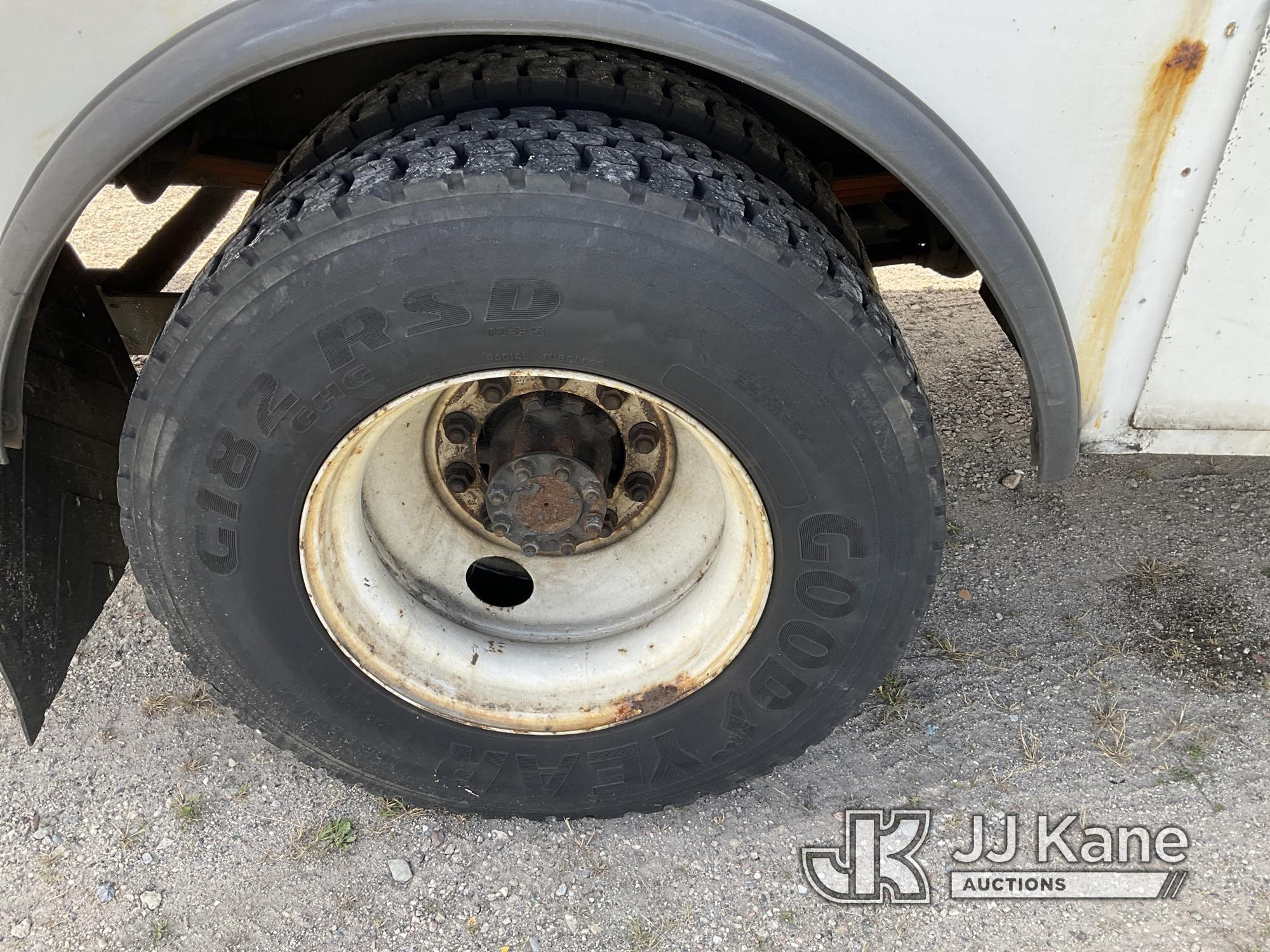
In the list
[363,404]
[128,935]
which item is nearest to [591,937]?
[128,935]

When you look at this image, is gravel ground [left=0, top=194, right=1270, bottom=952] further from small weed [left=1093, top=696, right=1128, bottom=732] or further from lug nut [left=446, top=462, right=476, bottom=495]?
lug nut [left=446, top=462, right=476, bottom=495]

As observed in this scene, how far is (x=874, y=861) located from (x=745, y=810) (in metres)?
0.30

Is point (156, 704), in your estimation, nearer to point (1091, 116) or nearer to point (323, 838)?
point (323, 838)

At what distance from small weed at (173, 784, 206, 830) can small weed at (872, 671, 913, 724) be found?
1.65m

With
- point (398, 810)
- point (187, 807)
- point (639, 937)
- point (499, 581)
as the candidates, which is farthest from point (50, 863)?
point (639, 937)

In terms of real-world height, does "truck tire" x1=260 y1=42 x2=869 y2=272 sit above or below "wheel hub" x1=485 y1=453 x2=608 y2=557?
above

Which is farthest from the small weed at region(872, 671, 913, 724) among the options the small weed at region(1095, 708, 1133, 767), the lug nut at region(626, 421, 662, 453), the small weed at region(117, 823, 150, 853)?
the small weed at region(117, 823, 150, 853)

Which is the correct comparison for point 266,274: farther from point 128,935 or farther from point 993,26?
point 128,935

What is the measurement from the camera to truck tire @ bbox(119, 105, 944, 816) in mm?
1426

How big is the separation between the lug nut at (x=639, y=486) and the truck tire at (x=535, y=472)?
1 centimetres

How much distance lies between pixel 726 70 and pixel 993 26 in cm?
39

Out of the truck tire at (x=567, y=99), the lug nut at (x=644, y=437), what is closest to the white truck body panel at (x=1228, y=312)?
the truck tire at (x=567, y=99)

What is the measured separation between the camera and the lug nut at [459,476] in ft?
6.63

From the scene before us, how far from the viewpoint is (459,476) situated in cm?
202
